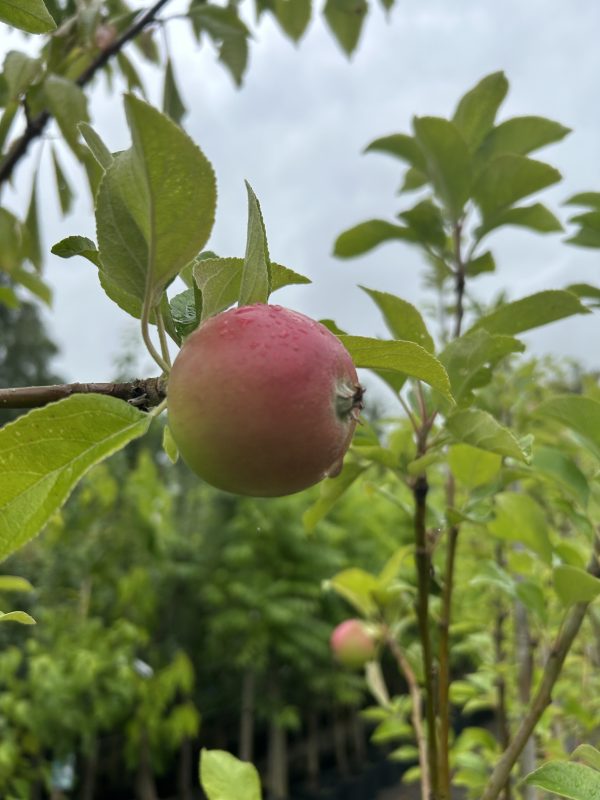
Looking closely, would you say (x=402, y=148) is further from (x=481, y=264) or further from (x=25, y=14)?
(x=25, y=14)

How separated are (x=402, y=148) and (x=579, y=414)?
30 centimetres

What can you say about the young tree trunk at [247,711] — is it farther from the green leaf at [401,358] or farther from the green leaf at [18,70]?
the green leaf at [401,358]

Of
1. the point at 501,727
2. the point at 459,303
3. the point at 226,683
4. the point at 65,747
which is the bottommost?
the point at 226,683

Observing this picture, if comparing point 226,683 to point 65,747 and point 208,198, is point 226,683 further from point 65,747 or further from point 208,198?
point 208,198

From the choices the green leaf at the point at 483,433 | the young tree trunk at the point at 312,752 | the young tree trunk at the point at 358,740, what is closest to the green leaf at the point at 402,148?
the green leaf at the point at 483,433

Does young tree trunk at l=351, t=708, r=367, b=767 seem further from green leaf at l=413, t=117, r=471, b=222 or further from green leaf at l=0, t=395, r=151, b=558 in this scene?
green leaf at l=0, t=395, r=151, b=558

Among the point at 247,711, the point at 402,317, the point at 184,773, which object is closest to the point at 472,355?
the point at 402,317

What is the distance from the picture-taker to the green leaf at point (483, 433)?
0.32m

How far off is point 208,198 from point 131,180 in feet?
0.10

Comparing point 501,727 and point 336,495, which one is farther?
point 501,727

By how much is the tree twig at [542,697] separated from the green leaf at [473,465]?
0.31 feet

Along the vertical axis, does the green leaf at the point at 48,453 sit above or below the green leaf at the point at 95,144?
below

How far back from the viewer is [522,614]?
0.78 metres

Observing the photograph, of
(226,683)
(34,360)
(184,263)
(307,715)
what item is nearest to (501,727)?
(184,263)
